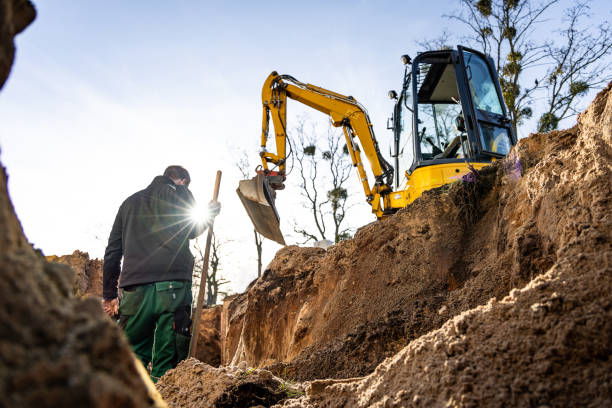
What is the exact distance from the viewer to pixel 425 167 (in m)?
6.43

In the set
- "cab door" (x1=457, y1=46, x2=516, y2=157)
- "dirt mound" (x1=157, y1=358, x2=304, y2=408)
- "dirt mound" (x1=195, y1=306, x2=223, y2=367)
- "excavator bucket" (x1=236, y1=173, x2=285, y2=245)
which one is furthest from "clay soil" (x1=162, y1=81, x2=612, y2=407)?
"dirt mound" (x1=195, y1=306, x2=223, y2=367)

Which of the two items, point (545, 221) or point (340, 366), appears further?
point (340, 366)

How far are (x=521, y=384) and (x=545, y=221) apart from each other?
1.74 meters

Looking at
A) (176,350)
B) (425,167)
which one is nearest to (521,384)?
(176,350)

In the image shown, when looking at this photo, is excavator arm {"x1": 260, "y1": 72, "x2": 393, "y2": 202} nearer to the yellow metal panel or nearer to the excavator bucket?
the excavator bucket

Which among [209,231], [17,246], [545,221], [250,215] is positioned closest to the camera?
[17,246]

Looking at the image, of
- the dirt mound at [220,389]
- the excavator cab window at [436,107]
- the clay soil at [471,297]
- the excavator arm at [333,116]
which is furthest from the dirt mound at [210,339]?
the dirt mound at [220,389]

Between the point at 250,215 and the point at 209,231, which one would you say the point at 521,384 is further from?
the point at 250,215

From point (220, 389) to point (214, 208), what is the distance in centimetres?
280

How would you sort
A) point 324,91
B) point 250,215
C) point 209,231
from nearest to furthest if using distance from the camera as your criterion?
point 209,231 < point 250,215 < point 324,91

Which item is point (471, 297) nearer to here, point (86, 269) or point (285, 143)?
point (285, 143)

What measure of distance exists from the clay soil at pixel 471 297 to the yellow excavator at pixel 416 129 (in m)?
1.31

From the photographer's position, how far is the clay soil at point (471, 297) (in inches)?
60.5

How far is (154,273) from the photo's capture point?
3979mm
